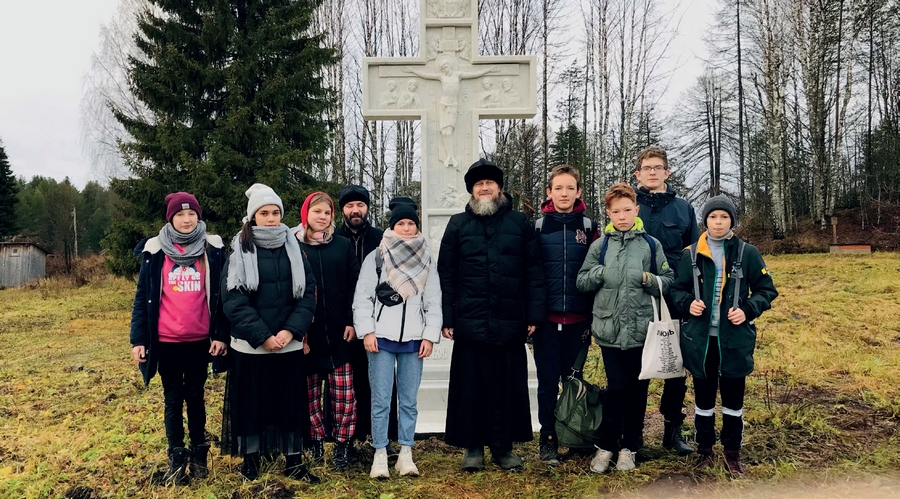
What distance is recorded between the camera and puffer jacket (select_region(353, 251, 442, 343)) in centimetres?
338

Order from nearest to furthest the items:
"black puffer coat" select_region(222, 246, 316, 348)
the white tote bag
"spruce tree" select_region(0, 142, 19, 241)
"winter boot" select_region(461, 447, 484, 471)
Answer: "black puffer coat" select_region(222, 246, 316, 348) < the white tote bag < "winter boot" select_region(461, 447, 484, 471) < "spruce tree" select_region(0, 142, 19, 241)

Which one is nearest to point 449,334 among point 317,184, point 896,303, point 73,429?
point 73,429

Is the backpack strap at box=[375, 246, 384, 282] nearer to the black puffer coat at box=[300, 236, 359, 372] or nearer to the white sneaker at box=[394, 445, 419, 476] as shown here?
the black puffer coat at box=[300, 236, 359, 372]

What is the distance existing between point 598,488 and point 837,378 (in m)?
3.41

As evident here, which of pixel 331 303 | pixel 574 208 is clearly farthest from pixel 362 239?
pixel 574 208

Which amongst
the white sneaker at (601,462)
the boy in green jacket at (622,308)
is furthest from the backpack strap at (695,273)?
the white sneaker at (601,462)

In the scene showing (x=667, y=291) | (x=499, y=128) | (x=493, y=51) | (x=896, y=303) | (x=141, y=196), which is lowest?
(x=896, y=303)

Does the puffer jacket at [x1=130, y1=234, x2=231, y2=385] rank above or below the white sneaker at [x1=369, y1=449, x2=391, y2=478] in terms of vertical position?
above

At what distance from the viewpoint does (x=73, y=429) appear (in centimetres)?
455

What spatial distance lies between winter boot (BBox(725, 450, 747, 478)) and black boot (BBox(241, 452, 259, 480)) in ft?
9.27

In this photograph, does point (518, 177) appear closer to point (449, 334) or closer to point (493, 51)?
point (493, 51)

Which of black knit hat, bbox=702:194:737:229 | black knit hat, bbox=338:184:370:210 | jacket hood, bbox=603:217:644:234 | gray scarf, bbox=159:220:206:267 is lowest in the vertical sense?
gray scarf, bbox=159:220:206:267

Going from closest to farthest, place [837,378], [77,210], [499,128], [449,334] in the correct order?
[449,334]
[837,378]
[499,128]
[77,210]

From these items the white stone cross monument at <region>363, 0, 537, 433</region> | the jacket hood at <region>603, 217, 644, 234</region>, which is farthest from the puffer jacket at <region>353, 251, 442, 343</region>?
the white stone cross monument at <region>363, 0, 537, 433</region>
